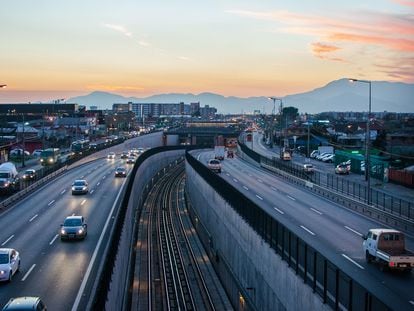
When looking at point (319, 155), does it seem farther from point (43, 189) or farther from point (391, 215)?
point (391, 215)

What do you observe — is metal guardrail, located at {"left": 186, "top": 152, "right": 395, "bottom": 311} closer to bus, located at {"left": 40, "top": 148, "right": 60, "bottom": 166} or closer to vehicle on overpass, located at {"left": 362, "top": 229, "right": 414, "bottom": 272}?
vehicle on overpass, located at {"left": 362, "top": 229, "right": 414, "bottom": 272}

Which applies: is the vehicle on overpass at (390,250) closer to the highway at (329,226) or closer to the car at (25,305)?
the highway at (329,226)

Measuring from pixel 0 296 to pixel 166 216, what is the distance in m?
44.2

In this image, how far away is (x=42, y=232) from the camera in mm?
32000

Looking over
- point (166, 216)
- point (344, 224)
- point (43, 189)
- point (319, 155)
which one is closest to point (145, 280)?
point (344, 224)

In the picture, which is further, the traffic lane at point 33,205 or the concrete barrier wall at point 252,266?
the traffic lane at point 33,205

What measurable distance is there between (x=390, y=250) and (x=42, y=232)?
65.4ft

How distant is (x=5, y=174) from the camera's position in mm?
48562

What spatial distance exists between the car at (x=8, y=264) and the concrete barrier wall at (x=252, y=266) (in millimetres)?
10979

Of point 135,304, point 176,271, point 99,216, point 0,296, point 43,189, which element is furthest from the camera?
point 43,189

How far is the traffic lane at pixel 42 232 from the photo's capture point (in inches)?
991

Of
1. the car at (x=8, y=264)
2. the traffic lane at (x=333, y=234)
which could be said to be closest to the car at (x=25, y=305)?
the car at (x=8, y=264)

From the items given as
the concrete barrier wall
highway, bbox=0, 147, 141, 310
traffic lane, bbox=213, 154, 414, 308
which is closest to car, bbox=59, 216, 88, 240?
highway, bbox=0, 147, 141, 310

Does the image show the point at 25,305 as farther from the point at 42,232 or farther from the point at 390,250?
the point at 42,232
